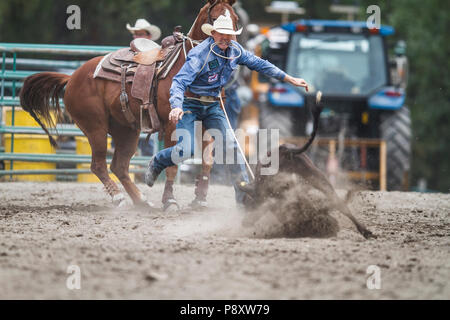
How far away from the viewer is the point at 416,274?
4.20 meters

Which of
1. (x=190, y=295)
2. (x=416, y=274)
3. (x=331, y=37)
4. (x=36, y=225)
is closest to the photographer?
(x=190, y=295)

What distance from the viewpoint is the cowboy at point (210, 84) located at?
19.6ft

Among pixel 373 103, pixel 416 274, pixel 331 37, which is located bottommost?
pixel 416 274

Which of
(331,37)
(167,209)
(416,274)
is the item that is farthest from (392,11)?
(416,274)

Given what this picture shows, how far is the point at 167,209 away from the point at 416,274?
140 inches

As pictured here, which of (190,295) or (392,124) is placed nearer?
(190,295)

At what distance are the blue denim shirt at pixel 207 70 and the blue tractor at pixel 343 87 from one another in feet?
18.9

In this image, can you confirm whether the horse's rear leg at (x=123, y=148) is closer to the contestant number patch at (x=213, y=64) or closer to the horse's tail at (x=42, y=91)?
the horse's tail at (x=42, y=91)

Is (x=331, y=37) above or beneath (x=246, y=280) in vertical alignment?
above

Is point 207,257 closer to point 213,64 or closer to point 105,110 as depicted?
point 213,64

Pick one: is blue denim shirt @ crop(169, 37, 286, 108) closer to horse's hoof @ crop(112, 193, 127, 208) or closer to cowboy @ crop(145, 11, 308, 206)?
cowboy @ crop(145, 11, 308, 206)

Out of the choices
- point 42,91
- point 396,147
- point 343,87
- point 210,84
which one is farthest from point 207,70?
point 343,87

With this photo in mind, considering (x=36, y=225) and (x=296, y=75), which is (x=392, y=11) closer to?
(x=296, y=75)

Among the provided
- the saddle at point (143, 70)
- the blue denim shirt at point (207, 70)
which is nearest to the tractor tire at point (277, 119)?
the saddle at point (143, 70)
